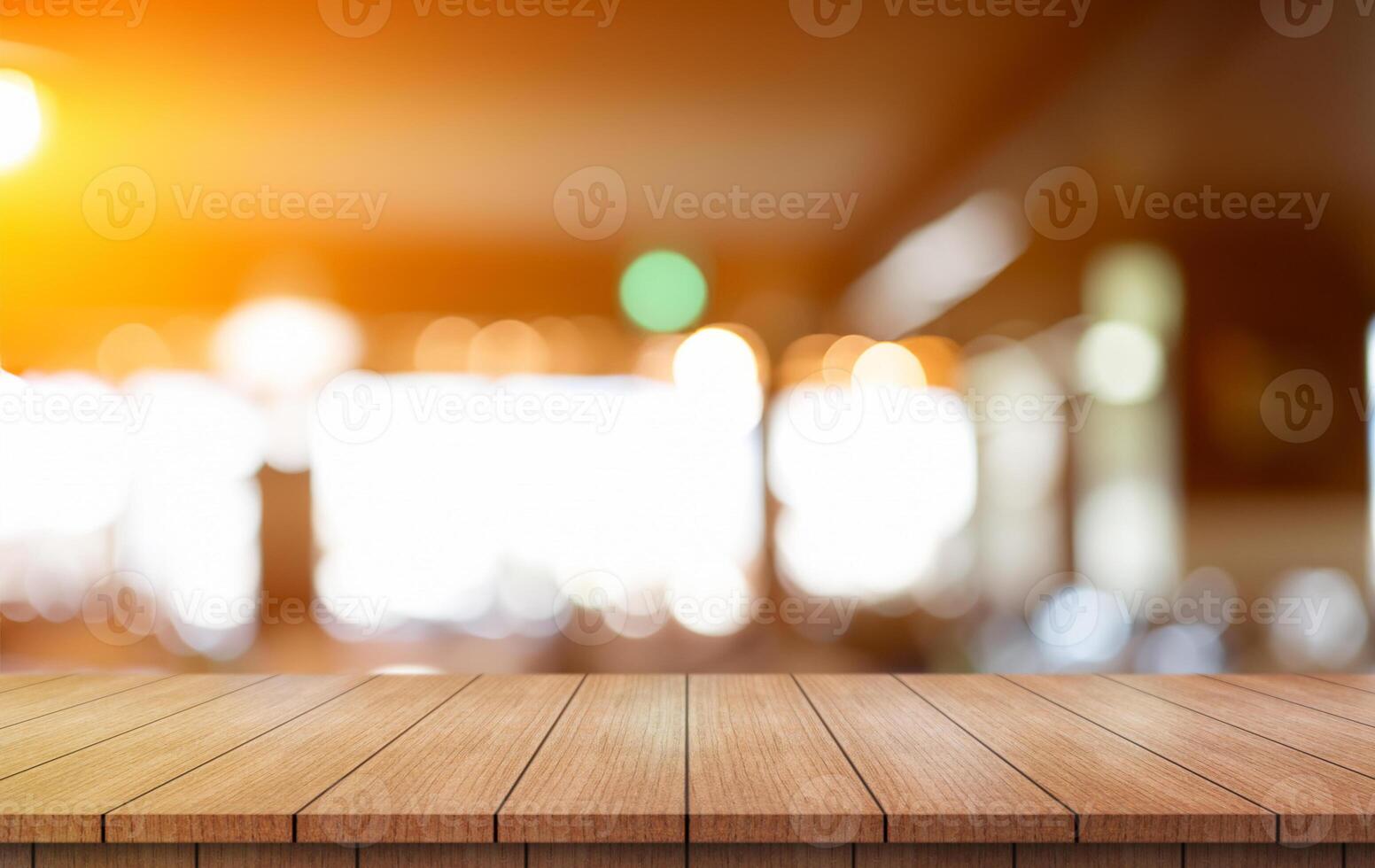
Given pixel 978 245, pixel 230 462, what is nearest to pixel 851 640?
pixel 978 245

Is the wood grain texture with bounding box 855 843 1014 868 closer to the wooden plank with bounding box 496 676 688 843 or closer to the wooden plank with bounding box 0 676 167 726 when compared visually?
the wooden plank with bounding box 496 676 688 843

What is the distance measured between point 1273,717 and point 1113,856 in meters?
0.47

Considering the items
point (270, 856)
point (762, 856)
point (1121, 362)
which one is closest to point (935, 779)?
point (762, 856)

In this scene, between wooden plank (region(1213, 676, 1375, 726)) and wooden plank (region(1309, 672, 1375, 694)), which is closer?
wooden plank (region(1213, 676, 1375, 726))

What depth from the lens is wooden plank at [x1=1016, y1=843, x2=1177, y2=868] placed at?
2.89 feet

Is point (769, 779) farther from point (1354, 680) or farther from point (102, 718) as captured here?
point (1354, 680)

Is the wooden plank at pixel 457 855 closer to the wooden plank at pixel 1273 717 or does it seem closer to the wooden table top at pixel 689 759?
the wooden table top at pixel 689 759

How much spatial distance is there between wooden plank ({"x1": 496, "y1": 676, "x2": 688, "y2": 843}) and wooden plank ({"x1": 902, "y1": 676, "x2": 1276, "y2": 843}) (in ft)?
1.14

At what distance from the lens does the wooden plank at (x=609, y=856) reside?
0.89 meters

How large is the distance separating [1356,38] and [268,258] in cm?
216

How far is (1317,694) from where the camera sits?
135cm

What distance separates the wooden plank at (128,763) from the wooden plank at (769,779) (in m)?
0.51

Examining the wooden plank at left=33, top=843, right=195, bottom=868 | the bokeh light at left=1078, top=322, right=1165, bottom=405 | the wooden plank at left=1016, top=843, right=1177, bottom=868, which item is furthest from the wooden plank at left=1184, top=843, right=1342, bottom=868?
the bokeh light at left=1078, top=322, right=1165, bottom=405

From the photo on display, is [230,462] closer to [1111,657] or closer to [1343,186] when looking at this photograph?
[1111,657]
